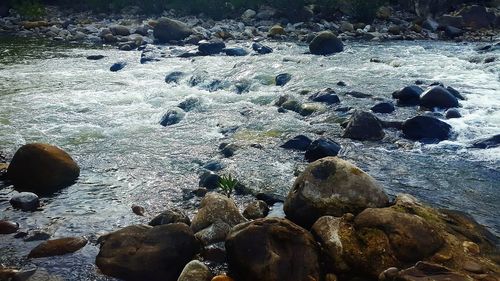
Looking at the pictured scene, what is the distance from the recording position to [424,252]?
4102mm

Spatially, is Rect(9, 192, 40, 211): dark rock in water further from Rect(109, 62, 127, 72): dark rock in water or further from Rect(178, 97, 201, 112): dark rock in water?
Rect(109, 62, 127, 72): dark rock in water

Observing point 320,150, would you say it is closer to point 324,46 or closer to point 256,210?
point 256,210

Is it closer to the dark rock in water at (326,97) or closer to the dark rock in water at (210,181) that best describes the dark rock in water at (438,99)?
the dark rock in water at (326,97)

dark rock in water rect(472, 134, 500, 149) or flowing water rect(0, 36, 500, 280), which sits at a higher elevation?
dark rock in water rect(472, 134, 500, 149)

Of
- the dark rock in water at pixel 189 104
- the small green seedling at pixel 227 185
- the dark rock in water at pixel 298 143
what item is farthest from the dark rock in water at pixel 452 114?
the dark rock in water at pixel 189 104

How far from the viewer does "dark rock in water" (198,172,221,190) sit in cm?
612

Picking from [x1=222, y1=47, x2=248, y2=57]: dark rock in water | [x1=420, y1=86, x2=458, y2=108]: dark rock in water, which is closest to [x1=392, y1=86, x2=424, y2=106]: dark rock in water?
[x1=420, y1=86, x2=458, y2=108]: dark rock in water

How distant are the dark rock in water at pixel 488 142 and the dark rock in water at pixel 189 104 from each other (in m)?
5.27

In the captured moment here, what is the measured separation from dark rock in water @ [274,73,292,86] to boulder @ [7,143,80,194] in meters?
6.29

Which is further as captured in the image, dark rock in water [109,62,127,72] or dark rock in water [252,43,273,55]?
dark rock in water [252,43,273,55]

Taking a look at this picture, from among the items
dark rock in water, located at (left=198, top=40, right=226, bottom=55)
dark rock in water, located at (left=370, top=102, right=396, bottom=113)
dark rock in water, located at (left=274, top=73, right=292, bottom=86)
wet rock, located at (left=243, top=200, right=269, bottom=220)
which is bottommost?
dark rock in water, located at (left=198, top=40, right=226, bottom=55)

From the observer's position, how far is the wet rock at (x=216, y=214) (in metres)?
4.95

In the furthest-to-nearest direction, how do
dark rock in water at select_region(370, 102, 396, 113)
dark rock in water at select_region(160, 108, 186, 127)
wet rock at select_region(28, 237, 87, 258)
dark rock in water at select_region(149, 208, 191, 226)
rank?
dark rock in water at select_region(370, 102, 396, 113), dark rock in water at select_region(160, 108, 186, 127), dark rock in water at select_region(149, 208, 191, 226), wet rock at select_region(28, 237, 87, 258)

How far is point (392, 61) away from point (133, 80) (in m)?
7.12
